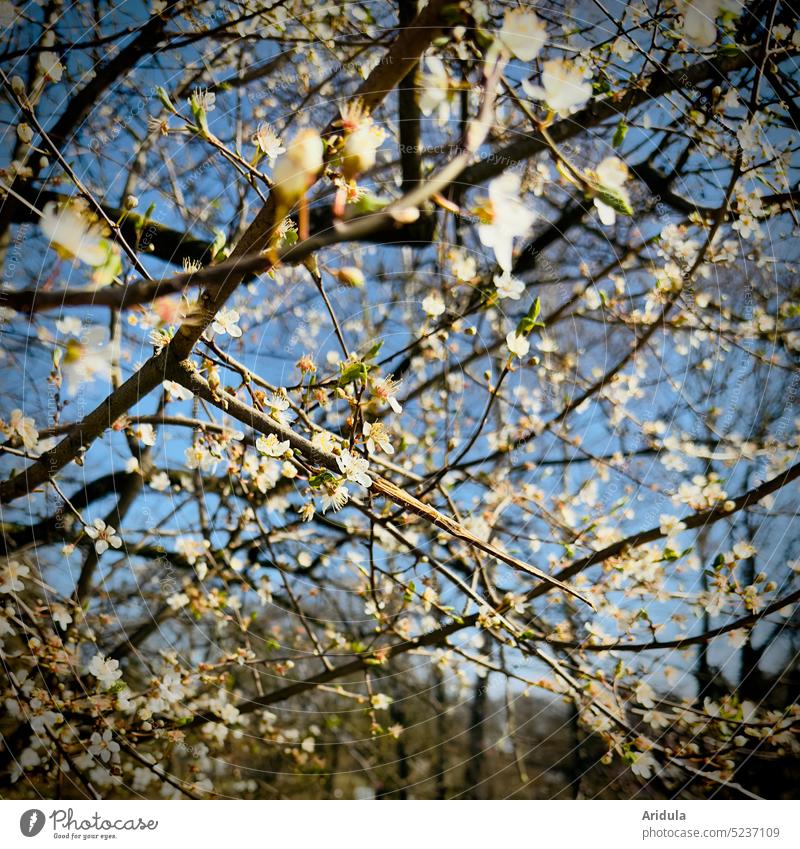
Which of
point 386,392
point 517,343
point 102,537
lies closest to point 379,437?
point 386,392

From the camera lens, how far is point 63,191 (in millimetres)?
692

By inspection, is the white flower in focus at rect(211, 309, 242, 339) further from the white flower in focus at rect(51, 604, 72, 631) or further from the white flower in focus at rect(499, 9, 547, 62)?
the white flower in focus at rect(51, 604, 72, 631)

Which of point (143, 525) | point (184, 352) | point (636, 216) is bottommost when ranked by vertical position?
point (184, 352)

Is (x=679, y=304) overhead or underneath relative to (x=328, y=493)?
overhead

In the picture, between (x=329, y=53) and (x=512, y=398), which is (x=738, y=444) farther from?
(x=329, y=53)

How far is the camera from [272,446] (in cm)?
51

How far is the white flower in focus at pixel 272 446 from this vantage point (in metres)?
0.51

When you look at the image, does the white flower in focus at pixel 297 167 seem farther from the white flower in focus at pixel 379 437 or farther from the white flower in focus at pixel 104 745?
the white flower in focus at pixel 104 745

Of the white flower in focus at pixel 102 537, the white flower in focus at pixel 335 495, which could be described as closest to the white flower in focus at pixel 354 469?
the white flower in focus at pixel 335 495

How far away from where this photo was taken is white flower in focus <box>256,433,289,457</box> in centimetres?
51

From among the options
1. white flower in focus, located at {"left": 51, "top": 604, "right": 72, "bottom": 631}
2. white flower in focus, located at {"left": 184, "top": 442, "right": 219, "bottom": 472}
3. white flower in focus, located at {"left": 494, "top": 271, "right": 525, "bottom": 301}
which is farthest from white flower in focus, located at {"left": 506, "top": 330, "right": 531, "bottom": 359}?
white flower in focus, located at {"left": 51, "top": 604, "right": 72, "bottom": 631}

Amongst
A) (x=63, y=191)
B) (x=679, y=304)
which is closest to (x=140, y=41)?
(x=63, y=191)

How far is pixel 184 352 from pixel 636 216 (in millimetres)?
749

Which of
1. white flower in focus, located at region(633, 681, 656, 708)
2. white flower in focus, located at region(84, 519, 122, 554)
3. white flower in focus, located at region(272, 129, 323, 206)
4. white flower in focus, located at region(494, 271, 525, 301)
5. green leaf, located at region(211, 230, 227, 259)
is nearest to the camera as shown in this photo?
white flower in focus, located at region(272, 129, 323, 206)
